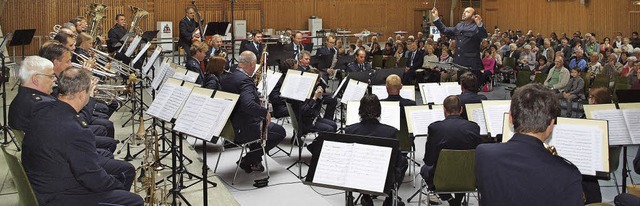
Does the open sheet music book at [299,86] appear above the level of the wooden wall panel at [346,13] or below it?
below

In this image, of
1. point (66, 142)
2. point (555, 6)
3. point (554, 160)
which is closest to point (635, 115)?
point (554, 160)

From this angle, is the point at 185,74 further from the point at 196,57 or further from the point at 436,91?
the point at 436,91

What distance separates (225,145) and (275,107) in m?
1.53

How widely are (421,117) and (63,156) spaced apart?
12.1 ft

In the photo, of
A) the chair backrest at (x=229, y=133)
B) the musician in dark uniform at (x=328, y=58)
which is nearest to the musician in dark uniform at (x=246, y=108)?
the chair backrest at (x=229, y=133)

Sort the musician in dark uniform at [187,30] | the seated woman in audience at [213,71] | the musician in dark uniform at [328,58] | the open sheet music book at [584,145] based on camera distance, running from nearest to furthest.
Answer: the open sheet music book at [584,145] → the seated woman in audience at [213,71] → the musician in dark uniform at [328,58] → the musician in dark uniform at [187,30]

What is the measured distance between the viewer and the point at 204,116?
5.56 metres

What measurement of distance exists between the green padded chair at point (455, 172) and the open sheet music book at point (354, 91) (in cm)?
280

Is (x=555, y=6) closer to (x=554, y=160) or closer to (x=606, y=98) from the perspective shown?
(x=606, y=98)

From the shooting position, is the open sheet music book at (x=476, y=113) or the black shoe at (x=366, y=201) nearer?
the black shoe at (x=366, y=201)

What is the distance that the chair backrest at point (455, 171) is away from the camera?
5.47 m

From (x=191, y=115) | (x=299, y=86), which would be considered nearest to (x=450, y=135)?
(x=191, y=115)

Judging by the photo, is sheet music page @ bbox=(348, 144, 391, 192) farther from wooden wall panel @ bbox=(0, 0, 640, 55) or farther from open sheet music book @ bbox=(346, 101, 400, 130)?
wooden wall panel @ bbox=(0, 0, 640, 55)

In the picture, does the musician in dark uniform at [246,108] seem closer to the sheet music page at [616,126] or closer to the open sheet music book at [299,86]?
the open sheet music book at [299,86]
